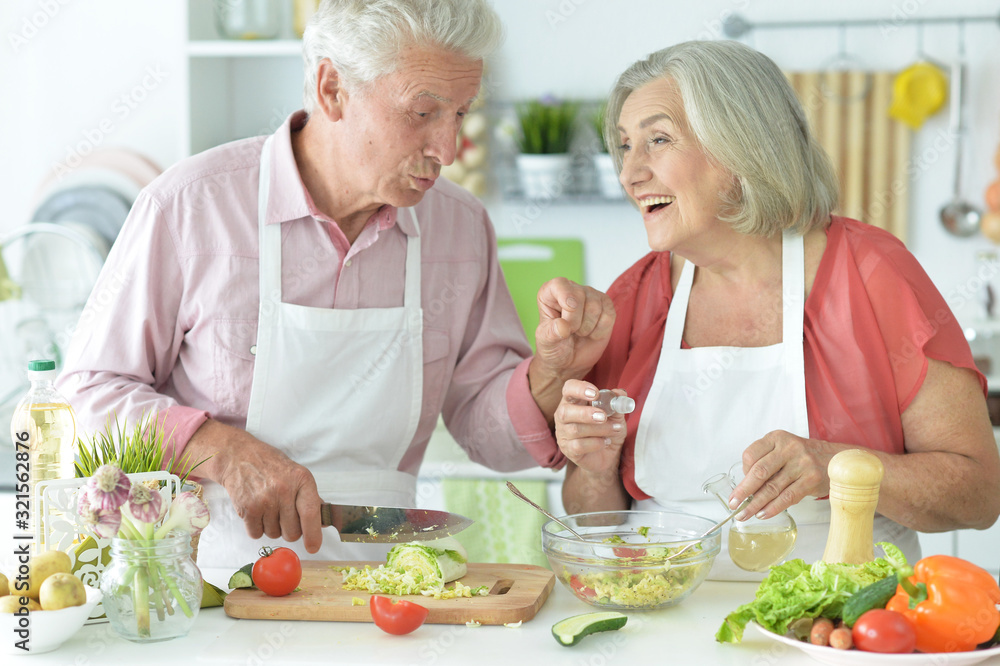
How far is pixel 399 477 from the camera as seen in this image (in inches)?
69.3

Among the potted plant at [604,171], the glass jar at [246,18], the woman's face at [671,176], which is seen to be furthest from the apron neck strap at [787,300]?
the glass jar at [246,18]

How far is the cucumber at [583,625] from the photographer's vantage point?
1.10 m

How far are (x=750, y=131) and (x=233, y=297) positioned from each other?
0.89m

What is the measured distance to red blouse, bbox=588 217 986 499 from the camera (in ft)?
4.91

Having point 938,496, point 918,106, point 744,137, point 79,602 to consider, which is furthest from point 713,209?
point 918,106

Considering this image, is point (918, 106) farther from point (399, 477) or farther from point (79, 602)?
point (79, 602)

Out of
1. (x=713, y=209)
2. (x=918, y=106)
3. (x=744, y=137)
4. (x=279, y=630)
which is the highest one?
(x=918, y=106)

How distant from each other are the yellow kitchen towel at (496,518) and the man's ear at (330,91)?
4.57ft

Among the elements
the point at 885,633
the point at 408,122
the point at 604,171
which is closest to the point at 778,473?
the point at 885,633

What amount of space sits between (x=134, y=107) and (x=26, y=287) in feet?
2.18

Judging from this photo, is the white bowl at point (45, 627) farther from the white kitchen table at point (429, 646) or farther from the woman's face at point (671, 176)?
the woman's face at point (671, 176)

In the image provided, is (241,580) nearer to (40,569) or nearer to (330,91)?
(40,569)

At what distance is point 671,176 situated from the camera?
159 centimetres

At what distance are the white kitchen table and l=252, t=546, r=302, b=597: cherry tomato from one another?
5cm
